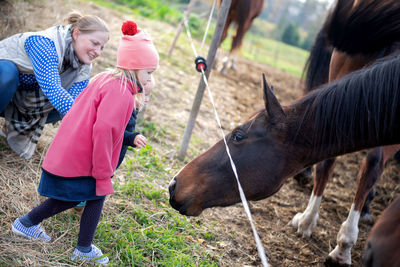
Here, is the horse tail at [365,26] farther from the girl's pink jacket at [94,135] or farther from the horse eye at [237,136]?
the girl's pink jacket at [94,135]

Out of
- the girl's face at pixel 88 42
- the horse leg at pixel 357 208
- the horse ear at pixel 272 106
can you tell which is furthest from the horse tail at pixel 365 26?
the girl's face at pixel 88 42

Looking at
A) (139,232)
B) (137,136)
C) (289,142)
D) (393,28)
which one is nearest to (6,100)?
(137,136)

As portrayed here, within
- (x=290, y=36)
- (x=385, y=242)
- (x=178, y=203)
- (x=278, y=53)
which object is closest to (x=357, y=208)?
(x=385, y=242)

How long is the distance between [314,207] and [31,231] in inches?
103

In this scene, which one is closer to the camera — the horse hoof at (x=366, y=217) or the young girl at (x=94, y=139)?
the young girl at (x=94, y=139)

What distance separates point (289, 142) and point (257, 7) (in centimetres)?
828

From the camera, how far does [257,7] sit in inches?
376

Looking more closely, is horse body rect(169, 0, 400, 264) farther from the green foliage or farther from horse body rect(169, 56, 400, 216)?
the green foliage

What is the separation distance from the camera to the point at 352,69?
124 inches

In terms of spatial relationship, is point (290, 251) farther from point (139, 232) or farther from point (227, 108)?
point (227, 108)

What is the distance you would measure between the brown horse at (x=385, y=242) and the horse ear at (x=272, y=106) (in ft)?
2.67

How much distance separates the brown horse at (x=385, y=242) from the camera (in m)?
1.51

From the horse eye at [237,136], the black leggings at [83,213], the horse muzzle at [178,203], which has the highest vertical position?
the horse eye at [237,136]

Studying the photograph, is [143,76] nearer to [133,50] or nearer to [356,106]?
[133,50]
